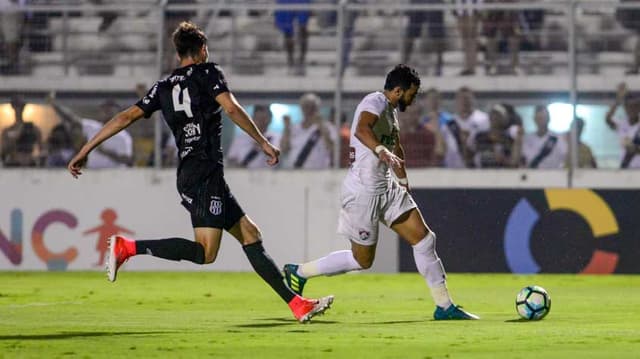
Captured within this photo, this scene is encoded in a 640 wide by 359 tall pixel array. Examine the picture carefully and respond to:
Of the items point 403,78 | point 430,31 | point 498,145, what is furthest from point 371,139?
point 430,31

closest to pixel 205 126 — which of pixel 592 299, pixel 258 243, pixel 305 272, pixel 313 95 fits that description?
pixel 258 243

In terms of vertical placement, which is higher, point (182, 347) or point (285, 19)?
point (285, 19)

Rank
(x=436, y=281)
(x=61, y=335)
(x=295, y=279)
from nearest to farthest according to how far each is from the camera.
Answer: (x=61, y=335)
(x=436, y=281)
(x=295, y=279)

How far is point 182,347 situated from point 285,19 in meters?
12.1

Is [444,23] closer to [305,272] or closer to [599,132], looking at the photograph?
[599,132]

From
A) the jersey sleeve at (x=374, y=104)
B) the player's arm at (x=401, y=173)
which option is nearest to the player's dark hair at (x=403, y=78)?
the jersey sleeve at (x=374, y=104)

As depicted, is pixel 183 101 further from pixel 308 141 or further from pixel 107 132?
pixel 308 141

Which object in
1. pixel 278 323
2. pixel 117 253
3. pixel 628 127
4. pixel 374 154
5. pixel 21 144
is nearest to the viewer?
pixel 117 253

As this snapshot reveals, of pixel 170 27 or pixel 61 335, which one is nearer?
pixel 61 335

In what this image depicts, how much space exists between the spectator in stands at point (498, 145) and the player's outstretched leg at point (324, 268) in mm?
7374

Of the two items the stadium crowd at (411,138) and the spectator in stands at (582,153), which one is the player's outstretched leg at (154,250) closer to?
the stadium crowd at (411,138)

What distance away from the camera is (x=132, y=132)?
19812 millimetres

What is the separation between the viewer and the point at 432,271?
11078 mm

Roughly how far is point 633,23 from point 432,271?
9.22 m
